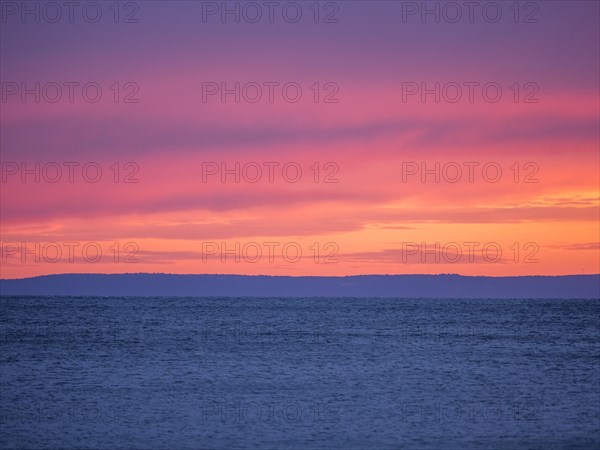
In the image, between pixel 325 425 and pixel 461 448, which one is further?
pixel 325 425

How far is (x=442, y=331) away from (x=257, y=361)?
129 ft

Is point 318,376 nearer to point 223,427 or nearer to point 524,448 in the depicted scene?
point 223,427

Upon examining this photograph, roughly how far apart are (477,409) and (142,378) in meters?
18.5

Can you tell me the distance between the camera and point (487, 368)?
4919 centimetres

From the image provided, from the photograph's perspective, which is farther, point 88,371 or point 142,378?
point 88,371

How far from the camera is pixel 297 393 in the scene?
37125 mm

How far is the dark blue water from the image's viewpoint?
2714cm

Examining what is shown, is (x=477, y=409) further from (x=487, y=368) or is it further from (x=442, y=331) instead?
(x=442, y=331)

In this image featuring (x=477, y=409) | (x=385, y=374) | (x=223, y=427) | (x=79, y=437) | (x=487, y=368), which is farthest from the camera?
(x=487, y=368)

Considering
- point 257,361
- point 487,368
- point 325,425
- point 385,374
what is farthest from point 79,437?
point 487,368

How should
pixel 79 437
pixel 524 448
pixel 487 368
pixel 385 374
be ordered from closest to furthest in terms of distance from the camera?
pixel 524 448 < pixel 79 437 < pixel 385 374 < pixel 487 368

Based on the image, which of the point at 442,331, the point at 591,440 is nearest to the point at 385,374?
the point at 591,440

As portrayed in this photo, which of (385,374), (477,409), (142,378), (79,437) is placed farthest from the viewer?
(385,374)

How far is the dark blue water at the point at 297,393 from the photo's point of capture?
89.0ft
